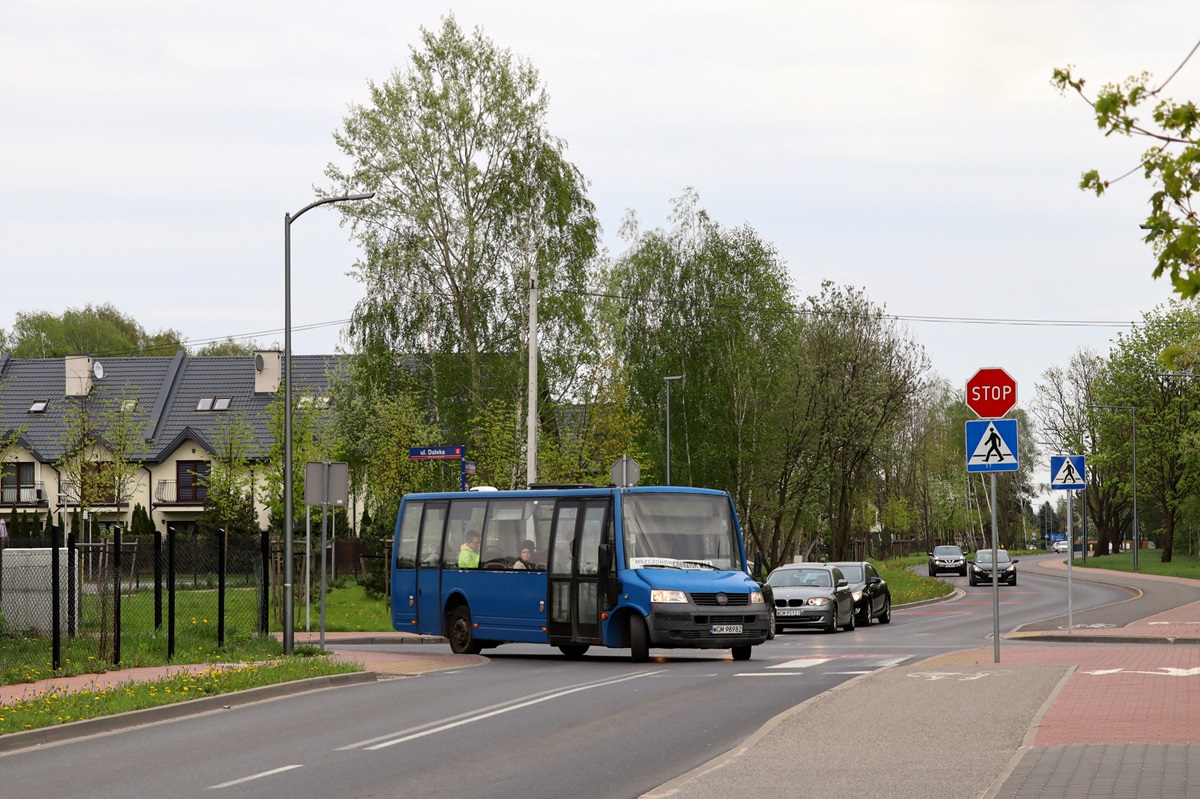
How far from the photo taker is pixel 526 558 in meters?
23.3

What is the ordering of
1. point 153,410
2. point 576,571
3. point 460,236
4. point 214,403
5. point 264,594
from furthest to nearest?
point 214,403 → point 153,410 → point 460,236 → point 264,594 → point 576,571

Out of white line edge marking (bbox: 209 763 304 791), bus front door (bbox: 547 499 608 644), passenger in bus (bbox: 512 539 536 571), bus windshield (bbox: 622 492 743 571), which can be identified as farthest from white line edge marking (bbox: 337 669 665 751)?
passenger in bus (bbox: 512 539 536 571)

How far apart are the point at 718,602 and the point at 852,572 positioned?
14240 mm

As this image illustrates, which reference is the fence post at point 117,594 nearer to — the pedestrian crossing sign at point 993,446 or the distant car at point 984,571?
the pedestrian crossing sign at point 993,446

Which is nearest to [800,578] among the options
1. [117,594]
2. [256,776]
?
[117,594]

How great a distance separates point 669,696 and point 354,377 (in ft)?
104

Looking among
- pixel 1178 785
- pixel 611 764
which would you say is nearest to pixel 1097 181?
pixel 1178 785

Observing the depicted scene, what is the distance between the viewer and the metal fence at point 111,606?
64.4 ft

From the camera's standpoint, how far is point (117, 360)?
82812mm

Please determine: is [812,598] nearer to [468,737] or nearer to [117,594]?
[117,594]

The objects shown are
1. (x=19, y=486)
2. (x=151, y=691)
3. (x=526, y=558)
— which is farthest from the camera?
(x=19, y=486)

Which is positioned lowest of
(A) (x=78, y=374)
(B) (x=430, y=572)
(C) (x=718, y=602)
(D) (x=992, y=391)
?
(C) (x=718, y=602)

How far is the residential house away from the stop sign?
57265mm

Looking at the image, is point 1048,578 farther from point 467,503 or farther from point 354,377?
point 467,503
